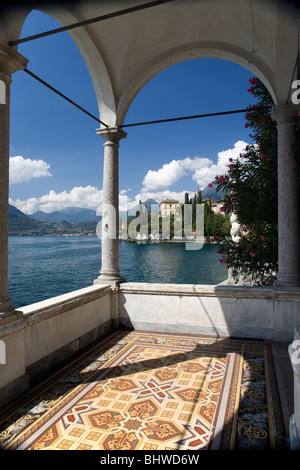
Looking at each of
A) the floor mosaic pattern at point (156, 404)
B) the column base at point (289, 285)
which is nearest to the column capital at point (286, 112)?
the column base at point (289, 285)

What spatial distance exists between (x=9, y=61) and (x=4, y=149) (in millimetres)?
768

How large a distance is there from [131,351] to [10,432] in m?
1.86

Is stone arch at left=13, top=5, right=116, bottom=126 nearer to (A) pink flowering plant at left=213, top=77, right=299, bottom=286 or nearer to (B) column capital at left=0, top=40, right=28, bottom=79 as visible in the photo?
(B) column capital at left=0, top=40, right=28, bottom=79

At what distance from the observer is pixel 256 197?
199 inches

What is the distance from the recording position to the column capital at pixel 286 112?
4.26 meters

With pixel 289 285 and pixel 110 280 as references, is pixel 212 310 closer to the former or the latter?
pixel 289 285

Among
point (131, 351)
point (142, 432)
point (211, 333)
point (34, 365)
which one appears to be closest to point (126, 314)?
point (131, 351)

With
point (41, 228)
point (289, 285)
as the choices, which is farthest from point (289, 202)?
point (41, 228)

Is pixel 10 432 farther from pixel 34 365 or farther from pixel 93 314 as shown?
pixel 93 314

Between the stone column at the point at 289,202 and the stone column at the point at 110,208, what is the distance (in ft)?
8.06

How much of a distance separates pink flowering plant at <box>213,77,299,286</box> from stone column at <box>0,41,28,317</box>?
132 inches

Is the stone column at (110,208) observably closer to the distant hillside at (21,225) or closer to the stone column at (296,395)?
the stone column at (296,395)
